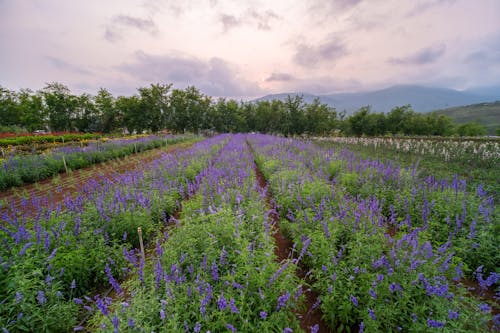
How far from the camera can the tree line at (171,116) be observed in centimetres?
4097

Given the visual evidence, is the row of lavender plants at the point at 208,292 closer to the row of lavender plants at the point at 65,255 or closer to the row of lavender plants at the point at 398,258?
the row of lavender plants at the point at 65,255

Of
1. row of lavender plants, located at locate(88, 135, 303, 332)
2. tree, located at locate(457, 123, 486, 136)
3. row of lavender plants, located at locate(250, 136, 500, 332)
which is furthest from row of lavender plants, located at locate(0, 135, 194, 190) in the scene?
tree, located at locate(457, 123, 486, 136)

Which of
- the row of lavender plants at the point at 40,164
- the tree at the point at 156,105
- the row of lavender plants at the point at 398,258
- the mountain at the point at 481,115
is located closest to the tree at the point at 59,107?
the tree at the point at 156,105

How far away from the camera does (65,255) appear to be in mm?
2693

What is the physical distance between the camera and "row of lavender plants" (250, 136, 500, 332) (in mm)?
1988

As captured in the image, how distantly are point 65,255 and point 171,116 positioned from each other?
46.5 metres

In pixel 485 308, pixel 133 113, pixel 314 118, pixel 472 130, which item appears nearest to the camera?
pixel 485 308

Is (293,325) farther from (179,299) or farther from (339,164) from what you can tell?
(339,164)

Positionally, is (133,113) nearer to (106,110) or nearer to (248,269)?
(106,110)

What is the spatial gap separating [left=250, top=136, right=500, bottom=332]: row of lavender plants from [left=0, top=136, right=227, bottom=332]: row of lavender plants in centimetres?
265

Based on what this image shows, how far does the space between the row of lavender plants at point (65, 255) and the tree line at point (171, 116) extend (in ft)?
119

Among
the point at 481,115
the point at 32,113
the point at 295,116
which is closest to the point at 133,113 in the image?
the point at 32,113

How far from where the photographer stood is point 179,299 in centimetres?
190

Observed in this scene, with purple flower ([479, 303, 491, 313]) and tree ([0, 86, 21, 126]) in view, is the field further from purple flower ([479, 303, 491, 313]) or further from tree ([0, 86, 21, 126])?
tree ([0, 86, 21, 126])
